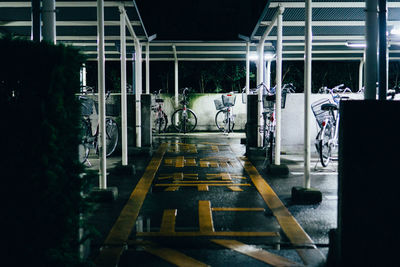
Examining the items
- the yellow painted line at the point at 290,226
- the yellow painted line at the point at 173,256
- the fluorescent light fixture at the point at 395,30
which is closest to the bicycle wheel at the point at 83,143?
the yellow painted line at the point at 173,256

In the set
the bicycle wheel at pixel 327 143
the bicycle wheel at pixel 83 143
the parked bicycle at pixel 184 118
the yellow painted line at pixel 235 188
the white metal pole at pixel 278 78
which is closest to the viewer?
the bicycle wheel at pixel 83 143

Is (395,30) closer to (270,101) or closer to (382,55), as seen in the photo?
(270,101)

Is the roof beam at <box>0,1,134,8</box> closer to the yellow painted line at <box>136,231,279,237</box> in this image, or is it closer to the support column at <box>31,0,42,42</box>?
the support column at <box>31,0,42,42</box>

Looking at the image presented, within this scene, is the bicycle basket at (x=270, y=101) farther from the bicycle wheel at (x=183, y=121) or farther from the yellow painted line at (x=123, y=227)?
the bicycle wheel at (x=183, y=121)

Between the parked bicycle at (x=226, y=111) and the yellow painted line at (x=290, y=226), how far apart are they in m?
7.87

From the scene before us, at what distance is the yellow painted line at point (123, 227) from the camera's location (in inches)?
146

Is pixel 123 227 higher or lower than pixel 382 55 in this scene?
lower

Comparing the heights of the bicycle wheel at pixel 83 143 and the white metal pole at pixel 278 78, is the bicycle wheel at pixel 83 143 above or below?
below

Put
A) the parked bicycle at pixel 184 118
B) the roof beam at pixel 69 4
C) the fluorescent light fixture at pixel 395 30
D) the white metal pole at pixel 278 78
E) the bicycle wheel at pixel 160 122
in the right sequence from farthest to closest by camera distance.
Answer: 1. the parked bicycle at pixel 184 118
2. the bicycle wheel at pixel 160 122
3. the fluorescent light fixture at pixel 395 30
4. the roof beam at pixel 69 4
5. the white metal pole at pixel 278 78

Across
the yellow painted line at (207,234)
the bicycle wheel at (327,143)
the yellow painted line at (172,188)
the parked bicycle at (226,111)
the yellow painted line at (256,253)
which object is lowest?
the yellow painted line at (256,253)

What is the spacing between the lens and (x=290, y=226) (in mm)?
4645

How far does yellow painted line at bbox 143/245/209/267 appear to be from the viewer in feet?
11.7

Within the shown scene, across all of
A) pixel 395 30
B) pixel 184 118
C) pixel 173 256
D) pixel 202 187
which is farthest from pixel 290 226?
pixel 184 118

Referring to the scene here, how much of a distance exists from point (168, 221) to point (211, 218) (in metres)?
0.48
